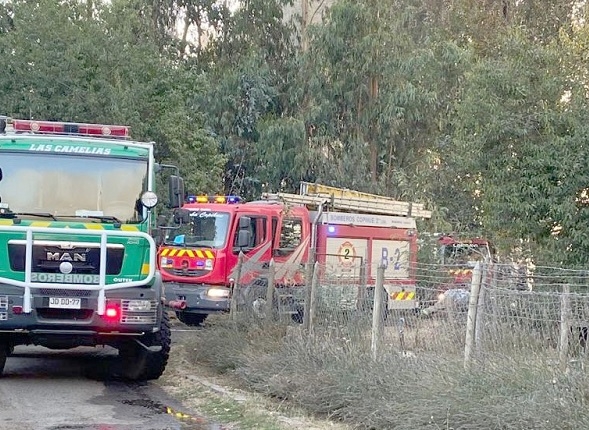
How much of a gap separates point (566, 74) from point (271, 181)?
49.0 feet

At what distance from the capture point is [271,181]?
29844mm

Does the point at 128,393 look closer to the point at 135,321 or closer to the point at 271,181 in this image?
the point at 135,321

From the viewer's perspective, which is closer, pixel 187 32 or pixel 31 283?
pixel 31 283

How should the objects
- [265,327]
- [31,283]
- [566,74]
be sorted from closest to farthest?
1. [31,283]
2. [265,327]
3. [566,74]

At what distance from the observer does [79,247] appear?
34.6 ft

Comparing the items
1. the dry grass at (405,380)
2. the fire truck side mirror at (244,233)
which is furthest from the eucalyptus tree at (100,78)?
the dry grass at (405,380)

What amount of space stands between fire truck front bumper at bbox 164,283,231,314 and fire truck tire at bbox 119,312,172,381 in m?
5.11

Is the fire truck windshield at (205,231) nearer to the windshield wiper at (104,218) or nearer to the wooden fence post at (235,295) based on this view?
the wooden fence post at (235,295)

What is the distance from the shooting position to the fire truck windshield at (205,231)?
57.7 feet

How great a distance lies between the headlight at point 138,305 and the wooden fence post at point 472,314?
13.3ft

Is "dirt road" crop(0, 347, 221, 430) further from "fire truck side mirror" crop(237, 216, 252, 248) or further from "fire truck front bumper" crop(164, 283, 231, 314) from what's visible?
"fire truck side mirror" crop(237, 216, 252, 248)

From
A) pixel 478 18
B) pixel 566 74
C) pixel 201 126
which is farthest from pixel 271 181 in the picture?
pixel 566 74

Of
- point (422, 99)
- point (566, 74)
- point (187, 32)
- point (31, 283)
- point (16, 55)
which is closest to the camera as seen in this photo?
point (31, 283)

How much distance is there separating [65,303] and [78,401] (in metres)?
1.20
